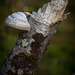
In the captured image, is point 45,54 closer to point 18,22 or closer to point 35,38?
point 35,38

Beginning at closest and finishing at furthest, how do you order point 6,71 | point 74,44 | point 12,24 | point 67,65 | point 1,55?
point 12,24 → point 6,71 → point 1,55 → point 67,65 → point 74,44

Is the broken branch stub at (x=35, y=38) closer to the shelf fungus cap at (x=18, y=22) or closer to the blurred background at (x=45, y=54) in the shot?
the shelf fungus cap at (x=18, y=22)

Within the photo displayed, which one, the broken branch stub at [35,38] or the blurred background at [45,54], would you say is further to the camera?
the blurred background at [45,54]

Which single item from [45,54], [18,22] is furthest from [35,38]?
[45,54]

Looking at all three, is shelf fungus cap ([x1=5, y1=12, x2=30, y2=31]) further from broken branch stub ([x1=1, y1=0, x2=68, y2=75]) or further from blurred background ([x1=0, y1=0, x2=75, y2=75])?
blurred background ([x1=0, y1=0, x2=75, y2=75])

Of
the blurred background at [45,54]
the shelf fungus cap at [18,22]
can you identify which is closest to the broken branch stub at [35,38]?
the shelf fungus cap at [18,22]

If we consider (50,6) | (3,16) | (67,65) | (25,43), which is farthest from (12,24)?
(67,65)

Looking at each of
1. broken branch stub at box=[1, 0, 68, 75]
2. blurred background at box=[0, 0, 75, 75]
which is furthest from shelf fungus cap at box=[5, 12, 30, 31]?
blurred background at box=[0, 0, 75, 75]

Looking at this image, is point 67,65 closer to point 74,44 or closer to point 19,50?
point 74,44
